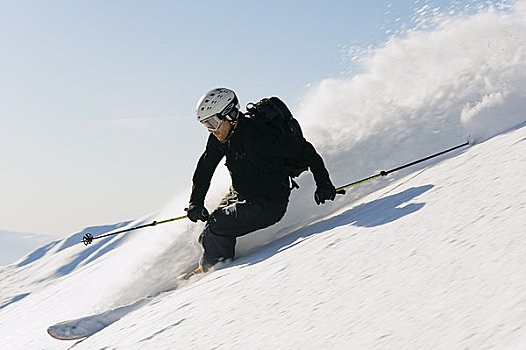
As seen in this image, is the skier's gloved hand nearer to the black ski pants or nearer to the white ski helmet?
the black ski pants

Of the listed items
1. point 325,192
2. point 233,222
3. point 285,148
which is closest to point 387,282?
point 325,192

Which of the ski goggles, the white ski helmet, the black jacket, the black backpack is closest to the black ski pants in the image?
the black jacket

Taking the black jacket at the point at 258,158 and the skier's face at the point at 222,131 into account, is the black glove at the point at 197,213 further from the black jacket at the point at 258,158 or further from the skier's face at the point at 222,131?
the skier's face at the point at 222,131

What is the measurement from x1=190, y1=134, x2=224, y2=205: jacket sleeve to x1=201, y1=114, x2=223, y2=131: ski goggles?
46cm

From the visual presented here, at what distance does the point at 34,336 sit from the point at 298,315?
14.1 feet

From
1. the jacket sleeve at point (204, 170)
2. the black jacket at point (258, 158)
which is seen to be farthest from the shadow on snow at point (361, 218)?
the jacket sleeve at point (204, 170)

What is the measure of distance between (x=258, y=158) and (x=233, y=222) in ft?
2.62

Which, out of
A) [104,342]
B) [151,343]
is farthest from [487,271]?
[104,342]

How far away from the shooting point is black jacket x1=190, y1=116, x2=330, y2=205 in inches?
241

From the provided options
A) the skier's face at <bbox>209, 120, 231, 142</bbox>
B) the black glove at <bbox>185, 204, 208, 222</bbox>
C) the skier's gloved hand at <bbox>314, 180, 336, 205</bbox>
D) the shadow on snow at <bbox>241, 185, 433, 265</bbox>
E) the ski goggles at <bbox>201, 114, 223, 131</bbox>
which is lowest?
the shadow on snow at <bbox>241, 185, 433, 265</bbox>

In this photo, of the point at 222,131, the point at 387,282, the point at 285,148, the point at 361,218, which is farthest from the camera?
the point at 222,131

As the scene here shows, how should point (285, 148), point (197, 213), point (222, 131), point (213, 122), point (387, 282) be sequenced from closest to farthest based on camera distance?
1. point (387, 282)
2. point (285, 148)
3. point (213, 122)
4. point (222, 131)
5. point (197, 213)

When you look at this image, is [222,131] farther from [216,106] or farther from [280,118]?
[280,118]

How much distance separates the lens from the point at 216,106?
6148 mm
